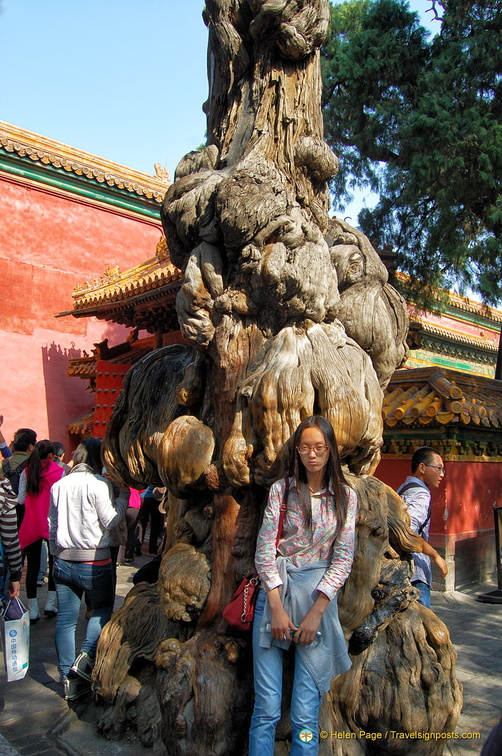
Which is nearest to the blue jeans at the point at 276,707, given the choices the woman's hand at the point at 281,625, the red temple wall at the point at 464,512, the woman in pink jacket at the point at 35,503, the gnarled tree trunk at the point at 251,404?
the woman's hand at the point at 281,625

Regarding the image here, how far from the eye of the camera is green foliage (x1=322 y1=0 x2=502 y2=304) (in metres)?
8.43

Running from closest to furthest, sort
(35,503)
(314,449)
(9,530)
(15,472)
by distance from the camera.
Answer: (314,449) → (9,530) → (35,503) → (15,472)

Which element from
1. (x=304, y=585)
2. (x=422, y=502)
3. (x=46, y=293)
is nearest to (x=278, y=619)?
(x=304, y=585)

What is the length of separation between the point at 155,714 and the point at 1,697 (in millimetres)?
997

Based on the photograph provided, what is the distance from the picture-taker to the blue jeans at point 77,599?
361 centimetres

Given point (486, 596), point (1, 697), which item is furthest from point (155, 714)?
point (486, 596)

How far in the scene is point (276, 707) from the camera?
7.72 ft

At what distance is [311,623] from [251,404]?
99 centimetres

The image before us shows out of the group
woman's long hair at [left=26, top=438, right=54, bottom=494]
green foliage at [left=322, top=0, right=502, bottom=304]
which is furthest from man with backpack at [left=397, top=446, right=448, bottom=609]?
green foliage at [left=322, top=0, right=502, bottom=304]

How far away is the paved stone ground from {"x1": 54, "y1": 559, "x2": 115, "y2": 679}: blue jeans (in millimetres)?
261

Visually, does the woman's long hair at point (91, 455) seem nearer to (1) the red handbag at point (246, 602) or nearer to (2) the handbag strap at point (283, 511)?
(1) the red handbag at point (246, 602)

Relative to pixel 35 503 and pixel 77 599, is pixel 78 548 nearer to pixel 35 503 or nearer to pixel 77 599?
pixel 77 599

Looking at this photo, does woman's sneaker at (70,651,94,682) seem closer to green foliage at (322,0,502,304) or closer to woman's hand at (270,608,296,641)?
woman's hand at (270,608,296,641)

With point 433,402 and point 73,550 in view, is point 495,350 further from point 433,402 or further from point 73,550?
point 73,550
